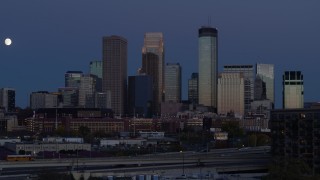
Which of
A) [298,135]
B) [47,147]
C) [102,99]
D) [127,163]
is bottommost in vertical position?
[127,163]

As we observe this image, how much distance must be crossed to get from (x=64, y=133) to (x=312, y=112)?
56.3 meters

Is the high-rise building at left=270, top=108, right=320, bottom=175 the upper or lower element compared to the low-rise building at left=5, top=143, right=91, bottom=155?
upper

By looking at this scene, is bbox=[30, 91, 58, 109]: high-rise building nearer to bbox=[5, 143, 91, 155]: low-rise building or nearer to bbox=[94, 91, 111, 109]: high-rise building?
bbox=[94, 91, 111, 109]: high-rise building

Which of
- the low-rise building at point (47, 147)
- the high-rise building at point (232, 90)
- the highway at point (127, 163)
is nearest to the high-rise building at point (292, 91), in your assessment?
the high-rise building at point (232, 90)

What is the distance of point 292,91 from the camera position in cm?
16400

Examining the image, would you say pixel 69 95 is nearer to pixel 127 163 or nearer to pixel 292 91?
pixel 292 91

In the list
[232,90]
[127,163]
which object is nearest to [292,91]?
[232,90]

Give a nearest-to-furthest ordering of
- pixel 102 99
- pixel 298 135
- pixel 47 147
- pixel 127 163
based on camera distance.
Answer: pixel 298 135 < pixel 127 163 < pixel 47 147 < pixel 102 99

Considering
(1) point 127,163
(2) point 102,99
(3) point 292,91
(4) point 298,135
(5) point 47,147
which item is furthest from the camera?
(2) point 102,99

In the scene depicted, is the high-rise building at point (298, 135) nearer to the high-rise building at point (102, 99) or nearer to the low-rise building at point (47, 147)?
the low-rise building at point (47, 147)

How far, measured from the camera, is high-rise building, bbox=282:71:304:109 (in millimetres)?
158000

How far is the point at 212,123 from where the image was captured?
13500 centimetres

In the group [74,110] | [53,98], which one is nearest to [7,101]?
[53,98]

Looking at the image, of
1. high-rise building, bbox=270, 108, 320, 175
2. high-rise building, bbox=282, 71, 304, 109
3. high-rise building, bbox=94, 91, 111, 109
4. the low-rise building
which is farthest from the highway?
high-rise building, bbox=94, 91, 111, 109
